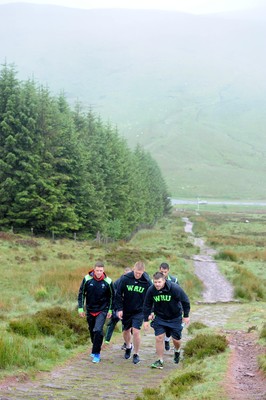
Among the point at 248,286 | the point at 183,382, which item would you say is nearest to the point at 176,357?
the point at 183,382

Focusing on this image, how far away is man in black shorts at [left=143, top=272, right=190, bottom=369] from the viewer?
10.4m

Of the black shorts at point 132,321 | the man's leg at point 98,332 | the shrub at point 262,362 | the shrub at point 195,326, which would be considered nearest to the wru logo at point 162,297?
the black shorts at point 132,321

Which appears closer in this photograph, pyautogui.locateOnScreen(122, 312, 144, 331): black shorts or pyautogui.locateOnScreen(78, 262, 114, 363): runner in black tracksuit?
pyautogui.locateOnScreen(78, 262, 114, 363): runner in black tracksuit

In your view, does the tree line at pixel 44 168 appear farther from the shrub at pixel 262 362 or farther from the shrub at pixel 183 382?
the shrub at pixel 183 382

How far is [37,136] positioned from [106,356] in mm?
30387

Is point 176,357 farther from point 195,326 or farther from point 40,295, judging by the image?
point 40,295

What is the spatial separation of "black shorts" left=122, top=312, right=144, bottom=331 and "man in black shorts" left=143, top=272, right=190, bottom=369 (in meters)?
0.46

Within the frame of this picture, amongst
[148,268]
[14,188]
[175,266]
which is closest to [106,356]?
[148,268]

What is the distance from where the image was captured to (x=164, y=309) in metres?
10.6

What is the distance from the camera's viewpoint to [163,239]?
53938mm

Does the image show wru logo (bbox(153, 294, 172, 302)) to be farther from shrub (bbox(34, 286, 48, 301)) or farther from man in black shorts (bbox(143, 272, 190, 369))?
shrub (bbox(34, 286, 48, 301))

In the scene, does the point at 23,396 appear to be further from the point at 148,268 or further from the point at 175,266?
the point at 175,266

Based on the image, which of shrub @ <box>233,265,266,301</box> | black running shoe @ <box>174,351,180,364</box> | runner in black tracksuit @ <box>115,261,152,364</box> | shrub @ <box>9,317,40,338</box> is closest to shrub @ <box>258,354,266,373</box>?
black running shoe @ <box>174,351,180,364</box>

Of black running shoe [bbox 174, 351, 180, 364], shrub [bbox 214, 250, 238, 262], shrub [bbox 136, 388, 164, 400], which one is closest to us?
shrub [bbox 136, 388, 164, 400]
